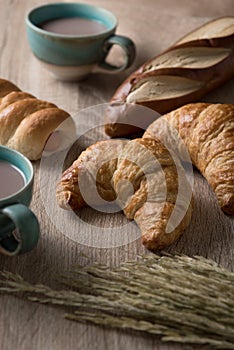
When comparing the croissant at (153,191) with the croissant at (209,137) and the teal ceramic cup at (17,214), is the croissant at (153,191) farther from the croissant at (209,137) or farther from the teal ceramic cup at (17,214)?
A: the teal ceramic cup at (17,214)

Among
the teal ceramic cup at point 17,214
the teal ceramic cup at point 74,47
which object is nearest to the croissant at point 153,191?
the teal ceramic cup at point 17,214

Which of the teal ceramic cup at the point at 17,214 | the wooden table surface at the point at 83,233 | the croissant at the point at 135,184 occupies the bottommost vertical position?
the wooden table surface at the point at 83,233

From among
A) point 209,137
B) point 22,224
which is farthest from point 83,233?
point 209,137

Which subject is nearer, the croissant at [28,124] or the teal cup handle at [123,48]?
the croissant at [28,124]

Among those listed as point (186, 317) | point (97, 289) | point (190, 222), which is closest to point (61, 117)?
point (190, 222)

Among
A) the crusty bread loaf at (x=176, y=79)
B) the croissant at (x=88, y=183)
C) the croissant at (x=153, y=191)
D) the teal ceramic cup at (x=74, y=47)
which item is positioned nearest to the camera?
the croissant at (x=153, y=191)

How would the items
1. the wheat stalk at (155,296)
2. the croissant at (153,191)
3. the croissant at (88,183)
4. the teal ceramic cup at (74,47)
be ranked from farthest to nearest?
the teal ceramic cup at (74,47) < the croissant at (88,183) < the croissant at (153,191) < the wheat stalk at (155,296)

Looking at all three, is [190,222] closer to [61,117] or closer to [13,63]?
[61,117]

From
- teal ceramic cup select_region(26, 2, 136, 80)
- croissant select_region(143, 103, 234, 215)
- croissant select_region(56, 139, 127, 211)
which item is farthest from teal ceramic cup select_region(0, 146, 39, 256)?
teal ceramic cup select_region(26, 2, 136, 80)
